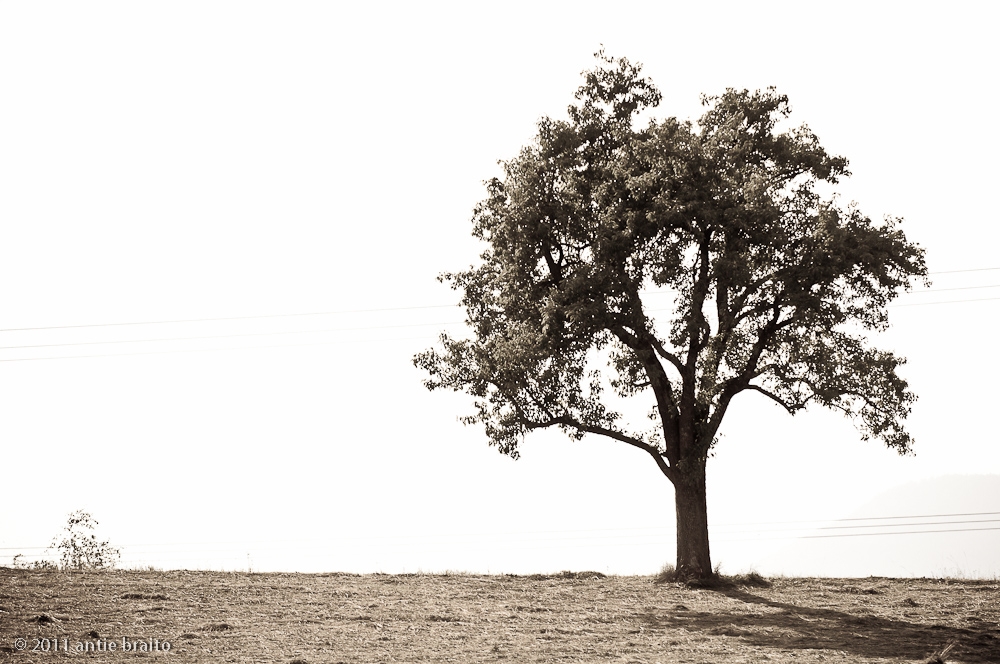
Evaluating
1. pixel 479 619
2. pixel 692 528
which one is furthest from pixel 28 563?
pixel 692 528

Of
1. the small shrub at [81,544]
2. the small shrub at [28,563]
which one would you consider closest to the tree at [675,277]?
the small shrub at [28,563]

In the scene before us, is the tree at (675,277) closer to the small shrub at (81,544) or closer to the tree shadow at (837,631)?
the tree shadow at (837,631)

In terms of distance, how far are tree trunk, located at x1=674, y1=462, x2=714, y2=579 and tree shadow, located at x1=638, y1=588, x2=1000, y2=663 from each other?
4.24 metres

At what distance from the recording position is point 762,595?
91.5ft

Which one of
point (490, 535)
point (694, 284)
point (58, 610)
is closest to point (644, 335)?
point (694, 284)

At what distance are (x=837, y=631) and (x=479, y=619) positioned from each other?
8.79 metres

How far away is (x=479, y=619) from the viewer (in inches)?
926

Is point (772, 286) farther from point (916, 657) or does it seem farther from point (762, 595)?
point (916, 657)

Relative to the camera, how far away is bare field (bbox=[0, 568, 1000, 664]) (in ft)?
64.4

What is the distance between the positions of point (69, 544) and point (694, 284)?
3890 centimetres

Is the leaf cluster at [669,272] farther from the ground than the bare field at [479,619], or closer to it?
farther from the ground

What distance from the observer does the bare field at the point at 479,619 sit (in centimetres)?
1964

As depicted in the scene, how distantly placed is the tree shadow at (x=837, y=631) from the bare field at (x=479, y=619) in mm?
58

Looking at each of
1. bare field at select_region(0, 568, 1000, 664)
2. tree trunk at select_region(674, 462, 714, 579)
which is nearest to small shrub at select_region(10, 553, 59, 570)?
bare field at select_region(0, 568, 1000, 664)
